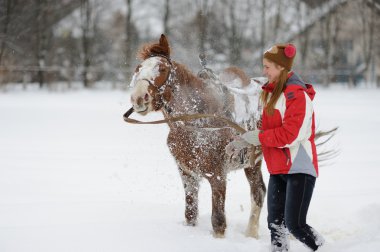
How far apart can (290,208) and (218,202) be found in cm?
108

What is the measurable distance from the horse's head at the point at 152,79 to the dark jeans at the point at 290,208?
3.86 ft

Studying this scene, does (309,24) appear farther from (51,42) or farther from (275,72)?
(275,72)

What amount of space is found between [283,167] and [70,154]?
21.3 feet

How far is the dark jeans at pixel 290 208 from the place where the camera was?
3342mm

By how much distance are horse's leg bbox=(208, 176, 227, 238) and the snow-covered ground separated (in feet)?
0.41

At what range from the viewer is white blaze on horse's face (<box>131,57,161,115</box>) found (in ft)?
12.4

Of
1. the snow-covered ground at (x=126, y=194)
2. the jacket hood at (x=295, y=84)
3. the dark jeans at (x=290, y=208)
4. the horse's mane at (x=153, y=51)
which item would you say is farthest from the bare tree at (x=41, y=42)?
the jacket hood at (x=295, y=84)

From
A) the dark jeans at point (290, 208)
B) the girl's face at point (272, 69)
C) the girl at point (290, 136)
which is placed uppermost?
the girl's face at point (272, 69)

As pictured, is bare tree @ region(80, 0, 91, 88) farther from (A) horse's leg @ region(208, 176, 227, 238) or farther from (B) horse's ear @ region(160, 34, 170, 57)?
(A) horse's leg @ region(208, 176, 227, 238)

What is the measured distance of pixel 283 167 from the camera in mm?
3373

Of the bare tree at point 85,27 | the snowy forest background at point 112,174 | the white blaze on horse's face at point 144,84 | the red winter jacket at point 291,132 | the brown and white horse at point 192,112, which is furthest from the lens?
the bare tree at point 85,27

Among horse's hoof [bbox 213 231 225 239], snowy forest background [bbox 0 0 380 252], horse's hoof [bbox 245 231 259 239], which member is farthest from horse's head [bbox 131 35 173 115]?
horse's hoof [bbox 245 231 259 239]

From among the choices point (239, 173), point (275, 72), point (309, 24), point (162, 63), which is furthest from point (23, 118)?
point (309, 24)

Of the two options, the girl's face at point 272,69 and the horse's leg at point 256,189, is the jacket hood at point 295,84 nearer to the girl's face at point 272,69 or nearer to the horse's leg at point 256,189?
the girl's face at point 272,69
